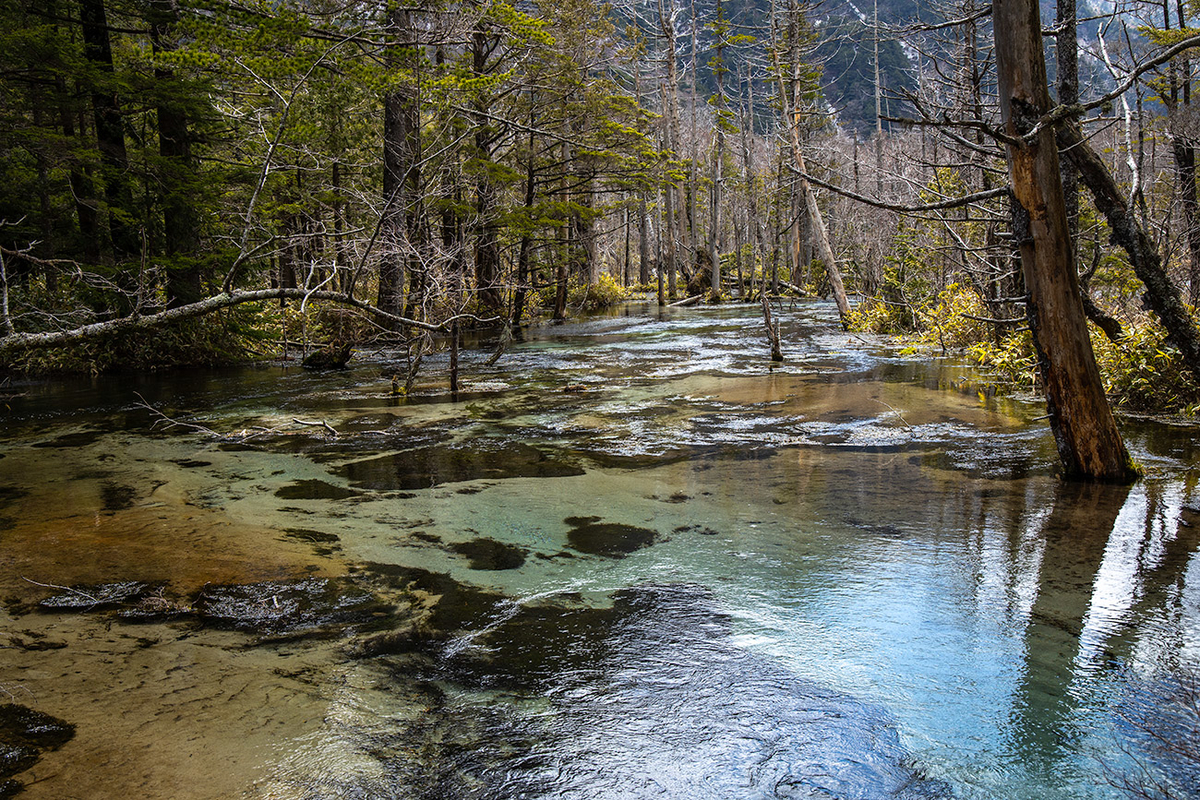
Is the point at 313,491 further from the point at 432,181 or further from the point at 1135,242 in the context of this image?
the point at 1135,242

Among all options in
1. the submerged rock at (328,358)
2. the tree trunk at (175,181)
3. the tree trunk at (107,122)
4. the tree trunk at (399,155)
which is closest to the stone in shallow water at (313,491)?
the tree trunk at (399,155)

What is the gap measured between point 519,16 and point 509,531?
10.8 meters

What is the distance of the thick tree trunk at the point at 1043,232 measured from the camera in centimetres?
475

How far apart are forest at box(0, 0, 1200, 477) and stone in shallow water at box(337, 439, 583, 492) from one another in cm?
128

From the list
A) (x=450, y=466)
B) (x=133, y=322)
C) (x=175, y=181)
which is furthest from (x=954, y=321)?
(x=175, y=181)

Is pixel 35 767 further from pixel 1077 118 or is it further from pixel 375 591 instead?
pixel 1077 118

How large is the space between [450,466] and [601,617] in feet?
10.6

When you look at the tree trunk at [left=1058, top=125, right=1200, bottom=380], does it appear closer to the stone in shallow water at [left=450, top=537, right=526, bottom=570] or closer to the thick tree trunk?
the thick tree trunk

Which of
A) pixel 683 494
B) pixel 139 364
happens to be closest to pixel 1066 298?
pixel 683 494

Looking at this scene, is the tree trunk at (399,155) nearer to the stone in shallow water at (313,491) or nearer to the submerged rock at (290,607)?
the stone in shallow water at (313,491)

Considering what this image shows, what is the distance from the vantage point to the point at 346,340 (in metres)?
13.6

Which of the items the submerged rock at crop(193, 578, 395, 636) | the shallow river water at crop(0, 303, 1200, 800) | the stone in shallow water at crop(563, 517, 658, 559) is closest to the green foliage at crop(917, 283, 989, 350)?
the shallow river water at crop(0, 303, 1200, 800)

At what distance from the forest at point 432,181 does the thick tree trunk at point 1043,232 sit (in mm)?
21

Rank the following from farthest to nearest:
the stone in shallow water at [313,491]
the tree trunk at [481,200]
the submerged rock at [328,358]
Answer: the tree trunk at [481,200] < the submerged rock at [328,358] < the stone in shallow water at [313,491]
